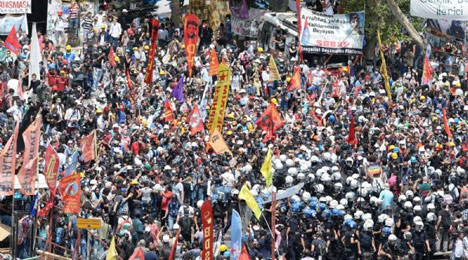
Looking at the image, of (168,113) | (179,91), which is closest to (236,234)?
(168,113)

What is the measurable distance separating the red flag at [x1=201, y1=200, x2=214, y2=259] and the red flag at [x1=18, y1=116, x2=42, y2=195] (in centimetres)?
511

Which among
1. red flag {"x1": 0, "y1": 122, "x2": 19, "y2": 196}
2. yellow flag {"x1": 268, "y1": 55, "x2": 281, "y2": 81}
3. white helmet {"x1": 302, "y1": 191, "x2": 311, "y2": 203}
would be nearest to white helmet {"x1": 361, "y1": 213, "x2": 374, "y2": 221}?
white helmet {"x1": 302, "y1": 191, "x2": 311, "y2": 203}

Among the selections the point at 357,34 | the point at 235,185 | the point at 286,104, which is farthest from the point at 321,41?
the point at 235,185

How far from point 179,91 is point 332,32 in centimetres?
746

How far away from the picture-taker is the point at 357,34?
52125 mm

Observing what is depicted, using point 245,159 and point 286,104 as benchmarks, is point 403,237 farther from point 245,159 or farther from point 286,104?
point 286,104

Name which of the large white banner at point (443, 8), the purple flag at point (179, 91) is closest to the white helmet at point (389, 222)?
the purple flag at point (179, 91)

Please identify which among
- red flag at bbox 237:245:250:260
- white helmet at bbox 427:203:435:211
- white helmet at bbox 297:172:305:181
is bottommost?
white helmet at bbox 427:203:435:211

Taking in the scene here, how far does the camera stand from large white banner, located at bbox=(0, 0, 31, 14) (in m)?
51.7

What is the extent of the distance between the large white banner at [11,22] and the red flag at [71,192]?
1481 centimetres

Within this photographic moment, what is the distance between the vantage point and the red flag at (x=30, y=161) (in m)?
36.7

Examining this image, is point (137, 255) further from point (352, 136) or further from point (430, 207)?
point (352, 136)

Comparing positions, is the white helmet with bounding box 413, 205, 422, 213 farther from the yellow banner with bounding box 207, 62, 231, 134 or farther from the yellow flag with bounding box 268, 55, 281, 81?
the yellow flag with bounding box 268, 55, 281, 81

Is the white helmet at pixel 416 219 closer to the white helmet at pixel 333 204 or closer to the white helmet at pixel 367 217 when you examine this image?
the white helmet at pixel 367 217
